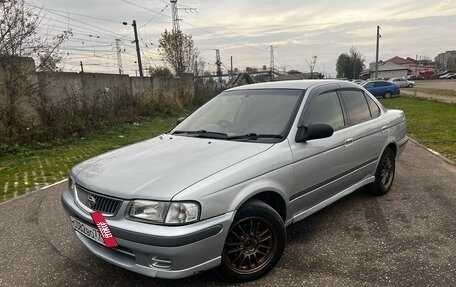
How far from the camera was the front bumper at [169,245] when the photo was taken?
256 centimetres

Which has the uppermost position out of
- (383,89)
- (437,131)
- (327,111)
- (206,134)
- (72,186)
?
(327,111)

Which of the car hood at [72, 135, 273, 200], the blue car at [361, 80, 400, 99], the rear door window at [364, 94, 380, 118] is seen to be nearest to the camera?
the car hood at [72, 135, 273, 200]

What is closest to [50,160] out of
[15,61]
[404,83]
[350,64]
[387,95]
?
[15,61]

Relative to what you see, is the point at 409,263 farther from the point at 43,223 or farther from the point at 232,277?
the point at 43,223

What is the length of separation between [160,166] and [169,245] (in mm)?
745

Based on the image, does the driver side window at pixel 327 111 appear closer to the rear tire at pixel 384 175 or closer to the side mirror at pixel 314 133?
the side mirror at pixel 314 133

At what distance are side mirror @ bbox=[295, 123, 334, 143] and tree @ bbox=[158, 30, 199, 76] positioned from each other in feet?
97.9

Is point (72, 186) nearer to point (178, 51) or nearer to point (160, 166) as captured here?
point (160, 166)

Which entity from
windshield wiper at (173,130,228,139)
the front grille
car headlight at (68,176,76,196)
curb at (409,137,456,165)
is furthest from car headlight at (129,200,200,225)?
curb at (409,137,456,165)

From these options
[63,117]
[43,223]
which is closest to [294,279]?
[43,223]

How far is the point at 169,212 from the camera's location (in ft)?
8.56

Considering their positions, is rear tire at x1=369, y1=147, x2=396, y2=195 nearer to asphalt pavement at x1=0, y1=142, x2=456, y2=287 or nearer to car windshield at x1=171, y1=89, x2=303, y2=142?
asphalt pavement at x1=0, y1=142, x2=456, y2=287

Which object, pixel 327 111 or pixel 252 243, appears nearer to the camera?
pixel 252 243

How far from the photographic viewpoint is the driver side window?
3.90m
